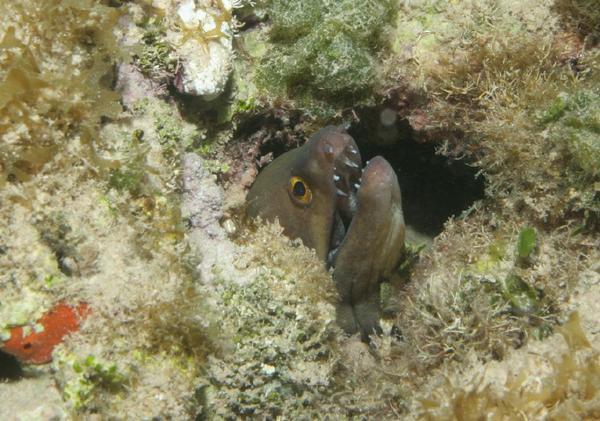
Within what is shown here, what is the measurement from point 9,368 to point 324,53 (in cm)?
337

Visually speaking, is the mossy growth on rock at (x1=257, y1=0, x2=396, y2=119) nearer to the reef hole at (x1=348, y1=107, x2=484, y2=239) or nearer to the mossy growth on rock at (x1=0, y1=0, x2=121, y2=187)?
the reef hole at (x1=348, y1=107, x2=484, y2=239)

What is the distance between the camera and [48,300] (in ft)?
8.24

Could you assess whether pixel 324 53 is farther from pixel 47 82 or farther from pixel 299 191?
pixel 47 82

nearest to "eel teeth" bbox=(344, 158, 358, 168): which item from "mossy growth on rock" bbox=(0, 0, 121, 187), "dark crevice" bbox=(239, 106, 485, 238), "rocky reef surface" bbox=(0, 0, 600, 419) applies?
"rocky reef surface" bbox=(0, 0, 600, 419)

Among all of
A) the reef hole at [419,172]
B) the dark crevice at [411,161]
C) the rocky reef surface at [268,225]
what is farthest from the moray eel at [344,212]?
the reef hole at [419,172]

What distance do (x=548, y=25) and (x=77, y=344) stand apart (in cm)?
410

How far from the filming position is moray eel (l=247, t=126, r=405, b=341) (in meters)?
3.80

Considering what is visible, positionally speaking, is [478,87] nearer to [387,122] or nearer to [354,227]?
[387,122]

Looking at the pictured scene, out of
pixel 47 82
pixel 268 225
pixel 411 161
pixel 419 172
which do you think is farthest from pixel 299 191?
pixel 419 172

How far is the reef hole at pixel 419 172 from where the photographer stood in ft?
16.9

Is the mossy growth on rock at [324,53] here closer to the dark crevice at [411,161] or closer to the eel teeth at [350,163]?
the dark crevice at [411,161]

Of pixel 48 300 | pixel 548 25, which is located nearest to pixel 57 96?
pixel 48 300

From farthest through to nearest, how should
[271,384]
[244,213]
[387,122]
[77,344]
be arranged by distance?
[387,122], [244,213], [271,384], [77,344]

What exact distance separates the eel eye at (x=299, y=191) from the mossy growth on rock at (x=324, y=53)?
941mm
